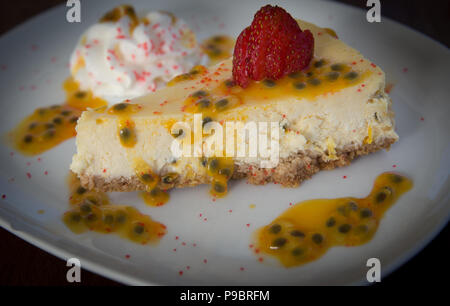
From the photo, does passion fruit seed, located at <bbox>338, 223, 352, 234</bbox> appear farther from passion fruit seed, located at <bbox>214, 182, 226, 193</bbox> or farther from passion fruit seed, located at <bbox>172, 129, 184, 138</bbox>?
passion fruit seed, located at <bbox>172, 129, 184, 138</bbox>

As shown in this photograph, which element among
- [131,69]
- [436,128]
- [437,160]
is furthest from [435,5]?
[131,69]

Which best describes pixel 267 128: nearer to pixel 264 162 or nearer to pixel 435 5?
pixel 264 162

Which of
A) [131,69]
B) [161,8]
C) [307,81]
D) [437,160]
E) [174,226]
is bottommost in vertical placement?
[174,226]

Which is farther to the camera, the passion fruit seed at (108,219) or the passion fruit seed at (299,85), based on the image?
the passion fruit seed at (299,85)

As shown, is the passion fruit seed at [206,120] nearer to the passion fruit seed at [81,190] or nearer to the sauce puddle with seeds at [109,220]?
the sauce puddle with seeds at [109,220]

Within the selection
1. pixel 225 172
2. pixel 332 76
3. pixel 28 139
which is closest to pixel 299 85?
pixel 332 76

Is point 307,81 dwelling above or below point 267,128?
above

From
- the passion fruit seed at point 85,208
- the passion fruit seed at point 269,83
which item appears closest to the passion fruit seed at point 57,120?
the passion fruit seed at point 85,208
